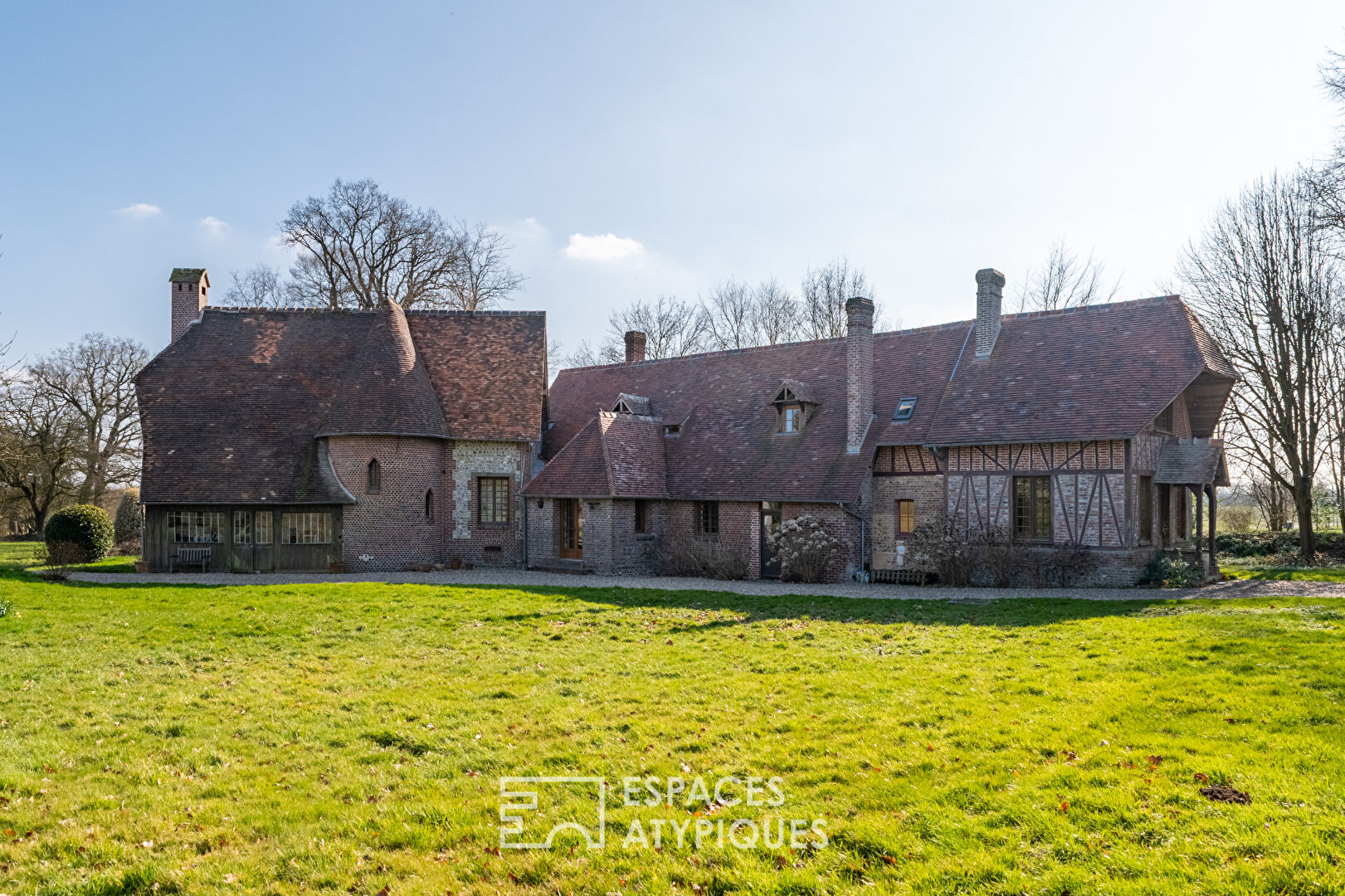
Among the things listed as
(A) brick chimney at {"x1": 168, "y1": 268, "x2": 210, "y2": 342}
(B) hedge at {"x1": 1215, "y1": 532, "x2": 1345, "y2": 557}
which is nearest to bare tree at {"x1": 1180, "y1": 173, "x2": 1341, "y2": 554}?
(B) hedge at {"x1": 1215, "y1": 532, "x2": 1345, "y2": 557}

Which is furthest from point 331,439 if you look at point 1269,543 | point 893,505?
point 1269,543

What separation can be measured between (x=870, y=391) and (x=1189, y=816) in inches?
701

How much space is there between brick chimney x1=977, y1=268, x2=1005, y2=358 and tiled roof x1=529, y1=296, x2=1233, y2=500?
0.34 meters

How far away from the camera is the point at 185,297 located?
26.2 m

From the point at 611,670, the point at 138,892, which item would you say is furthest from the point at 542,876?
the point at 611,670

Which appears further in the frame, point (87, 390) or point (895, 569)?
point (87, 390)

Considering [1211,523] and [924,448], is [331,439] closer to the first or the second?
[924,448]

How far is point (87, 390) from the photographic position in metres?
37.4

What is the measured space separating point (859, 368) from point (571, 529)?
345 inches

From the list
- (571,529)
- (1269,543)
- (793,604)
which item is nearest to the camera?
(793,604)

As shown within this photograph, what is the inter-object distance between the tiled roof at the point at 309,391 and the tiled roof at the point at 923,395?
9.12 feet

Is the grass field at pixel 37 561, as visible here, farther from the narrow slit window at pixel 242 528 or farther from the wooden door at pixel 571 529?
the wooden door at pixel 571 529

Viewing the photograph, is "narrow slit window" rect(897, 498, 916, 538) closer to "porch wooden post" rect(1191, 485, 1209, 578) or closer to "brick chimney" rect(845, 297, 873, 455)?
"brick chimney" rect(845, 297, 873, 455)

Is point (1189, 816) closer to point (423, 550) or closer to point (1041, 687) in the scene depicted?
point (1041, 687)
